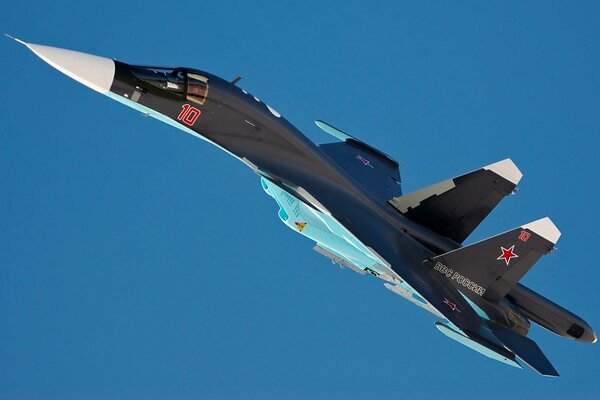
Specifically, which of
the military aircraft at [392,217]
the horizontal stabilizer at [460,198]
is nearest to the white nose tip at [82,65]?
the military aircraft at [392,217]

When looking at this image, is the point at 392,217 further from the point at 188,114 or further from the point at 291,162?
the point at 188,114

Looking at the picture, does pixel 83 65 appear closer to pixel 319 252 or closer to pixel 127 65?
pixel 127 65

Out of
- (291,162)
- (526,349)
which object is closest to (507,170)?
(526,349)

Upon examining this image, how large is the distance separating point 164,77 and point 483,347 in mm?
7749

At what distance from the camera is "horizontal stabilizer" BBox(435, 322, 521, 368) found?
1797 cm

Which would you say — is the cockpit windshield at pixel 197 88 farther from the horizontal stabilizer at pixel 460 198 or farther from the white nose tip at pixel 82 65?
the horizontal stabilizer at pixel 460 198

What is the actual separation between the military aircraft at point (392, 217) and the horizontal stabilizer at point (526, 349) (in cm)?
3

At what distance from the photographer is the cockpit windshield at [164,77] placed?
16.7m

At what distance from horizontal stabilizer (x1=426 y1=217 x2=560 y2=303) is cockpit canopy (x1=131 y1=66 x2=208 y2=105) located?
5.74 m

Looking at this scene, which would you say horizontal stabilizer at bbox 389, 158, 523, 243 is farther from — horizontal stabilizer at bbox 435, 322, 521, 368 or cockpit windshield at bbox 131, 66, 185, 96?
cockpit windshield at bbox 131, 66, 185, 96

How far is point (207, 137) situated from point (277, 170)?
1.52 meters

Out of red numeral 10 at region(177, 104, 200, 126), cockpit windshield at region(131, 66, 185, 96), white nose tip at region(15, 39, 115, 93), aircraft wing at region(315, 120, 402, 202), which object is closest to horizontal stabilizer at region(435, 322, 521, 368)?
aircraft wing at region(315, 120, 402, 202)

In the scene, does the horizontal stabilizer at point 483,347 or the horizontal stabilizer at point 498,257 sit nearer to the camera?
the horizontal stabilizer at point 483,347

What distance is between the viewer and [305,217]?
18594 millimetres
